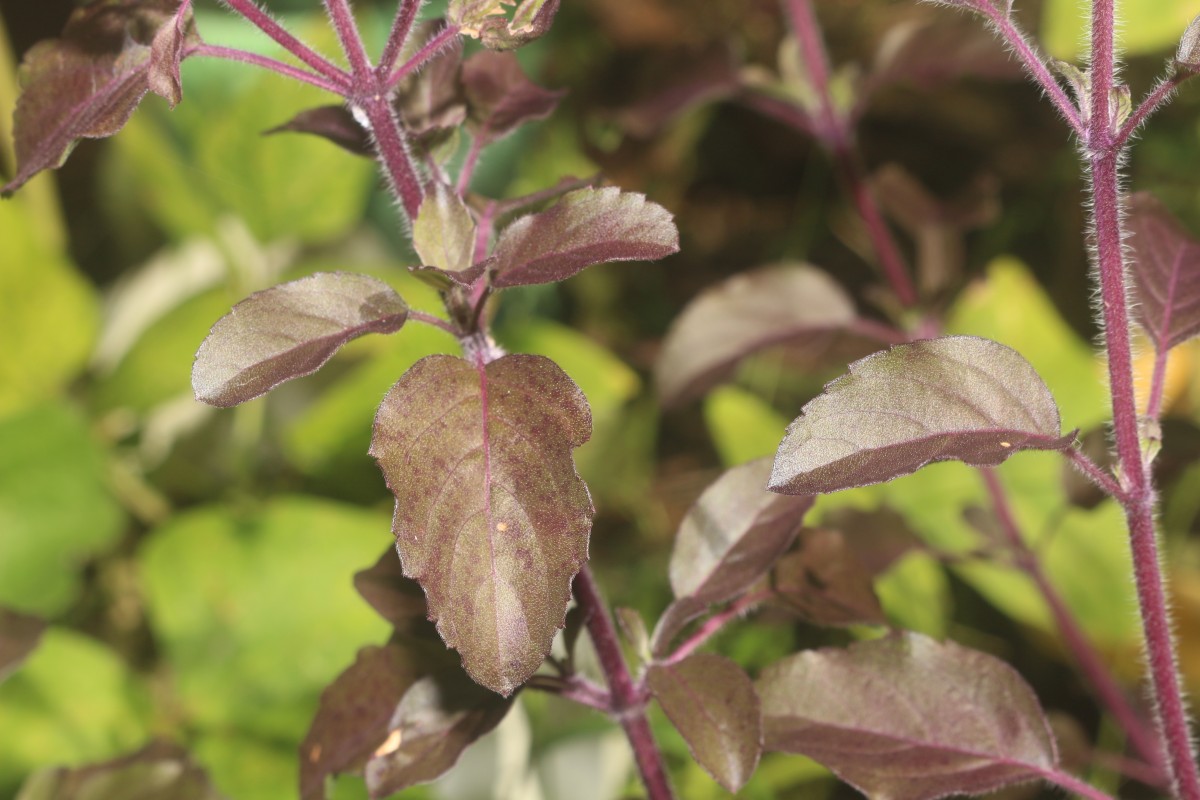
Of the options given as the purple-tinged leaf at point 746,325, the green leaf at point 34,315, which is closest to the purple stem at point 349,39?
the purple-tinged leaf at point 746,325

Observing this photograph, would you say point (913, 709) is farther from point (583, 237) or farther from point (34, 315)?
point (34, 315)

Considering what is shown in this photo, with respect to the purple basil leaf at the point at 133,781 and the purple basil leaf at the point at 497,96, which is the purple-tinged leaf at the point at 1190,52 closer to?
the purple basil leaf at the point at 497,96

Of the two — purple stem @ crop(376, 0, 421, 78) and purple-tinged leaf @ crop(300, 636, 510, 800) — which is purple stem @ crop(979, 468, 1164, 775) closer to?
purple-tinged leaf @ crop(300, 636, 510, 800)

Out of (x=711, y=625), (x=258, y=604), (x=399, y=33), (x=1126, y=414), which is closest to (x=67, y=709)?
(x=258, y=604)

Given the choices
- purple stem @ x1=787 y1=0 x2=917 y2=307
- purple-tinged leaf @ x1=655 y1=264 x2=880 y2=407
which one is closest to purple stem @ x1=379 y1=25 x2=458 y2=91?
purple-tinged leaf @ x1=655 y1=264 x2=880 y2=407

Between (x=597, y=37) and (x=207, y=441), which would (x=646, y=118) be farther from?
(x=597, y=37)
